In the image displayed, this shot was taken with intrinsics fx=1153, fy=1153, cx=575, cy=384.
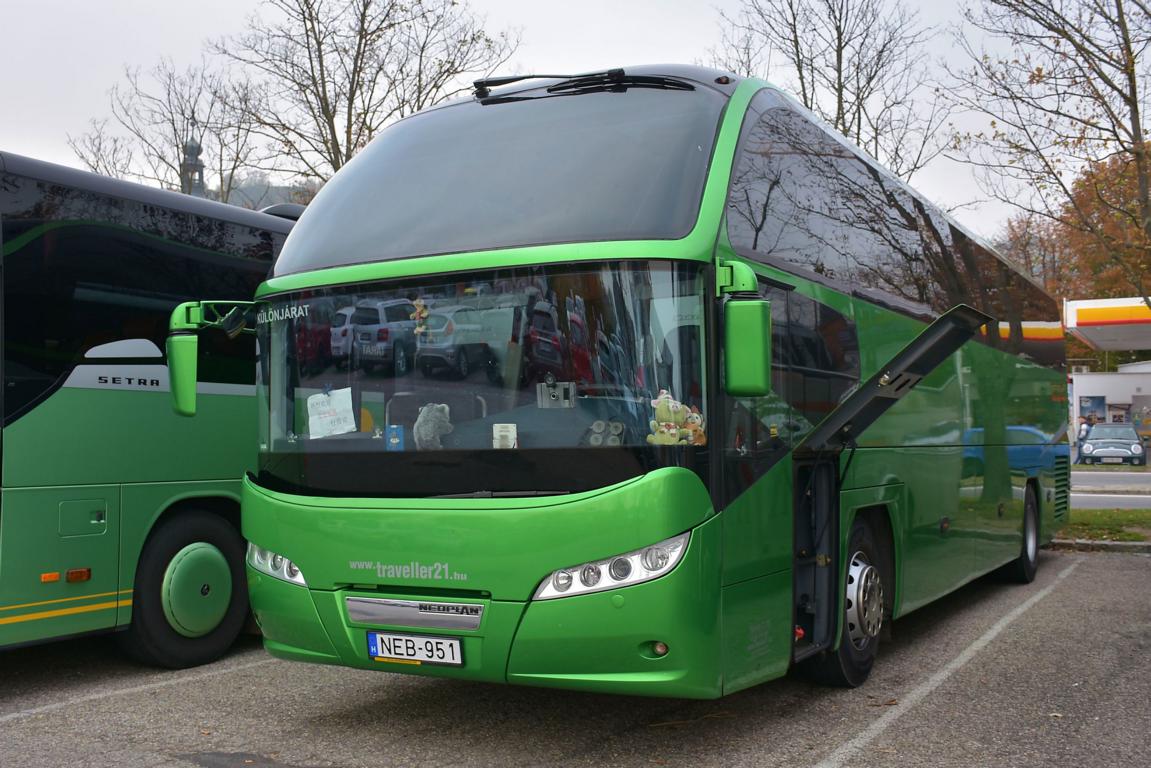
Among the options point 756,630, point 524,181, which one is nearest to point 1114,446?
point 756,630

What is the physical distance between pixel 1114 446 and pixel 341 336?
142ft

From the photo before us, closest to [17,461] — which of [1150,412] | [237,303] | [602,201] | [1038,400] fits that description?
[237,303]

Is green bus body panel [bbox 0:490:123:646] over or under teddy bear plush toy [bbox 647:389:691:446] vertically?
under

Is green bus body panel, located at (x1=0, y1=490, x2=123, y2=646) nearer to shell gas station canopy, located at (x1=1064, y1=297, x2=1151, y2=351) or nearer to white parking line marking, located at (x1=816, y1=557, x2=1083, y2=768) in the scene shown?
white parking line marking, located at (x1=816, y1=557, x2=1083, y2=768)

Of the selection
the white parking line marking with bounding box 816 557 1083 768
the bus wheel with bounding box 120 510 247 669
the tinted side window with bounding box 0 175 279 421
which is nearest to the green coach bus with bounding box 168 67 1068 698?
the white parking line marking with bounding box 816 557 1083 768

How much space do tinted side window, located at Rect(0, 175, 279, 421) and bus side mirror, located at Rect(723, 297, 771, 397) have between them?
4247 millimetres

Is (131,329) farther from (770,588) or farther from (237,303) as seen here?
(770,588)

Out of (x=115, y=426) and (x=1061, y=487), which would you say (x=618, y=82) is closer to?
(x=115, y=426)

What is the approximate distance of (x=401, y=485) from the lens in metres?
5.52

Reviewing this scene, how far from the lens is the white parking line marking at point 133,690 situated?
663 cm

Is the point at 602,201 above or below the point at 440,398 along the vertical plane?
above

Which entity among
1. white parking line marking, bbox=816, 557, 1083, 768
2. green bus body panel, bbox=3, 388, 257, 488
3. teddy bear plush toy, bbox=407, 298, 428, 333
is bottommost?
white parking line marking, bbox=816, 557, 1083, 768

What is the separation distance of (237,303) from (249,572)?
150 cm

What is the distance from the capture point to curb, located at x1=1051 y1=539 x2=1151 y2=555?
1465cm
